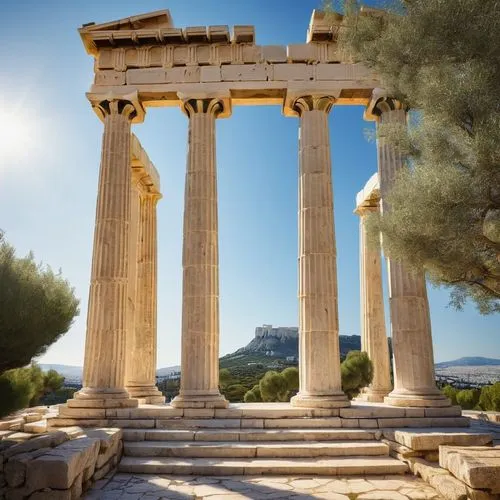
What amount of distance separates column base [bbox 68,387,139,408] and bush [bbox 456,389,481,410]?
22.5m

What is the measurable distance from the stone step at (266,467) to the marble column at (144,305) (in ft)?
35.0

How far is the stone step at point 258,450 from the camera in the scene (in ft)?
53.4

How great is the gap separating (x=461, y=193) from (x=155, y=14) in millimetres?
18710

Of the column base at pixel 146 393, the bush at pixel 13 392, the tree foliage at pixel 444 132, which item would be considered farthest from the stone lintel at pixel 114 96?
the column base at pixel 146 393


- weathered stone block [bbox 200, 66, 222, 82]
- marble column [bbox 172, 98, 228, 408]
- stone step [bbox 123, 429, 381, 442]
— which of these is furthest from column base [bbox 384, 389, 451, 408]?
weathered stone block [bbox 200, 66, 222, 82]

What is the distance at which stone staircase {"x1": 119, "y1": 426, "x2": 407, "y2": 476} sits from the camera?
14.8 metres

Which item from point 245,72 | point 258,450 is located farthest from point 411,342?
point 245,72

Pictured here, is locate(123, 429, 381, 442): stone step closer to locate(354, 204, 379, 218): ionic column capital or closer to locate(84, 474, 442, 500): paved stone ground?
locate(84, 474, 442, 500): paved stone ground

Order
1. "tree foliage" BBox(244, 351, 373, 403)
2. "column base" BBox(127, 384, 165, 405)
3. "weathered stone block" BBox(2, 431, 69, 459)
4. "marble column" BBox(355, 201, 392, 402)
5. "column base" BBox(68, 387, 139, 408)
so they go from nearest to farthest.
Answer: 1. "weathered stone block" BBox(2, 431, 69, 459)
2. "column base" BBox(68, 387, 139, 408)
3. "column base" BBox(127, 384, 165, 405)
4. "marble column" BBox(355, 201, 392, 402)
5. "tree foliage" BBox(244, 351, 373, 403)

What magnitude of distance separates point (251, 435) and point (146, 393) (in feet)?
34.0

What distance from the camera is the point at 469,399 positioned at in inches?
1283

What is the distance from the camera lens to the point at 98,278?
73.4 ft

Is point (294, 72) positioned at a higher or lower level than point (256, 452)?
higher

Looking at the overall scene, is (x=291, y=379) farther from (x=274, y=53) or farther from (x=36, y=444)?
(x=36, y=444)
